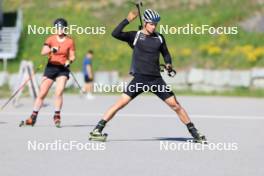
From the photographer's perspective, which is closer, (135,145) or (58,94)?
(135,145)

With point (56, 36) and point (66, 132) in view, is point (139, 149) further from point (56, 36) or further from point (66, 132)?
point (56, 36)

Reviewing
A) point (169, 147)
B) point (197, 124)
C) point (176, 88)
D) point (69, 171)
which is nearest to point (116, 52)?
point (176, 88)

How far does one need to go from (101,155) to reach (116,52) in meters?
21.8

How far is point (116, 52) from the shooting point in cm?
3309

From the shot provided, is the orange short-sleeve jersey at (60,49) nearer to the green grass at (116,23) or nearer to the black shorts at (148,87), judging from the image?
the black shorts at (148,87)

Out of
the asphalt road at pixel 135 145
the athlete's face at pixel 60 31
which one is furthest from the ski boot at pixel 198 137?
the athlete's face at pixel 60 31

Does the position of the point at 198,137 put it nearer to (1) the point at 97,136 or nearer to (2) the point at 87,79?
(1) the point at 97,136
